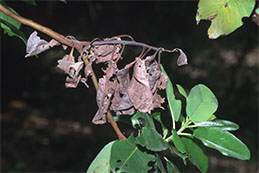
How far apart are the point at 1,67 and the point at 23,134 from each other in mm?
944

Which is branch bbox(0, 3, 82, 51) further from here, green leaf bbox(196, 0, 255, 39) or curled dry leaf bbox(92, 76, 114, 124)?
green leaf bbox(196, 0, 255, 39)

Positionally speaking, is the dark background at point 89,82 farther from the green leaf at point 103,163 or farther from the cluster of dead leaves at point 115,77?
the cluster of dead leaves at point 115,77

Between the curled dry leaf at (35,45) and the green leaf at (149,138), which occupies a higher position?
the curled dry leaf at (35,45)

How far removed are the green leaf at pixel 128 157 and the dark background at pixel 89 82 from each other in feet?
10.4

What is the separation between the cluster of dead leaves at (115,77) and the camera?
2.65 ft

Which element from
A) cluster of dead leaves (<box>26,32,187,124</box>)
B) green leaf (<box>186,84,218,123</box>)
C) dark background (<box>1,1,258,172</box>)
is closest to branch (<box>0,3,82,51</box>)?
cluster of dead leaves (<box>26,32,187,124</box>)

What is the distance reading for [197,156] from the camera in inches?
36.2

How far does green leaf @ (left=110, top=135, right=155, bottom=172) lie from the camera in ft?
2.59

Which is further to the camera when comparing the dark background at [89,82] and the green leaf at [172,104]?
the dark background at [89,82]

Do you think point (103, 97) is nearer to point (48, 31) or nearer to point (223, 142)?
point (48, 31)

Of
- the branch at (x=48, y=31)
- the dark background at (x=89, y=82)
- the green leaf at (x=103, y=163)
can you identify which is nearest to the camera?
the branch at (x=48, y=31)

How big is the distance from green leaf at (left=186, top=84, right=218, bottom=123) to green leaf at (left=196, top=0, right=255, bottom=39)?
18 cm

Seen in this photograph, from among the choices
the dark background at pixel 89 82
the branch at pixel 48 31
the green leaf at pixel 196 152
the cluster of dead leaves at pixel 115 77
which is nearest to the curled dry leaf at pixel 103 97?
the cluster of dead leaves at pixel 115 77

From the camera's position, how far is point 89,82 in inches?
163
